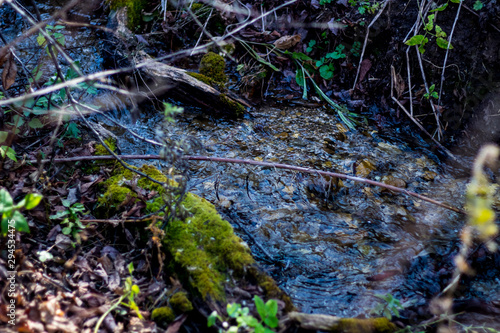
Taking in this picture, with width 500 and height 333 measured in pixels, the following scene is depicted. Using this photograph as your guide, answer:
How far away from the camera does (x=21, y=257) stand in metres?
1.99

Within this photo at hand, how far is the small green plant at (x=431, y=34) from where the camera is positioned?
3825 mm

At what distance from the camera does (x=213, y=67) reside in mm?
4762

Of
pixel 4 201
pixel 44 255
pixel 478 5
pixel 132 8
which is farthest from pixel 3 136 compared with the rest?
pixel 478 5

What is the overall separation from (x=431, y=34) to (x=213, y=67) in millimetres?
2848

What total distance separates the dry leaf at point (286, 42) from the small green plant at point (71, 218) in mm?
3670

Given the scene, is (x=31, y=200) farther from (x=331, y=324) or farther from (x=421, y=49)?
(x=421, y=49)

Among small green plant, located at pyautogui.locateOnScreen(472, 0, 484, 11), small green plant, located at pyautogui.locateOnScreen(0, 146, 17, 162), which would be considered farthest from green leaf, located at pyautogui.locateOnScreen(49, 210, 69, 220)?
small green plant, located at pyautogui.locateOnScreen(472, 0, 484, 11)

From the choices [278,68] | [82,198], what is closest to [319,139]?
[278,68]

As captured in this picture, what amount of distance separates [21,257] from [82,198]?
2.18ft

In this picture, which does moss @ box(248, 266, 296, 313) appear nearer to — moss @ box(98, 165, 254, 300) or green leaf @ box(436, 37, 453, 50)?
moss @ box(98, 165, 254, 300)

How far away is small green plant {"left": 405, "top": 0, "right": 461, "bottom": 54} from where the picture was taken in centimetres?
383

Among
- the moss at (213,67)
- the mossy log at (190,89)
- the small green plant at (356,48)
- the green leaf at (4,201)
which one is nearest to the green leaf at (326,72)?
the small green plant at (356,48)

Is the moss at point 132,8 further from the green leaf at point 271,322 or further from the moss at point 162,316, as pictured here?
the green leaf at point 271,322

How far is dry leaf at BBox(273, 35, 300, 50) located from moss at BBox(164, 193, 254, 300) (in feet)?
10.9
